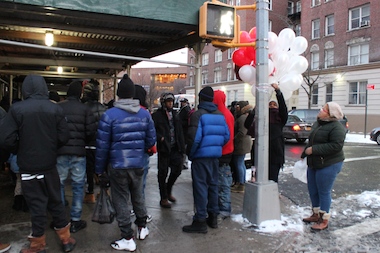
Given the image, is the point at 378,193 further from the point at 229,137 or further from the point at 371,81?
the point at 371,81

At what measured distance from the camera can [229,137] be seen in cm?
479

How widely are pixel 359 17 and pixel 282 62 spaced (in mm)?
24359

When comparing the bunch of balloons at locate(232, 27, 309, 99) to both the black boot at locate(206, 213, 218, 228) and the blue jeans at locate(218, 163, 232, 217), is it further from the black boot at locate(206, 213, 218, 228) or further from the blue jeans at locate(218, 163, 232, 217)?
the black boot at locate(206, 213, 218, 228)

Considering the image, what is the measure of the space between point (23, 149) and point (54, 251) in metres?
1.29

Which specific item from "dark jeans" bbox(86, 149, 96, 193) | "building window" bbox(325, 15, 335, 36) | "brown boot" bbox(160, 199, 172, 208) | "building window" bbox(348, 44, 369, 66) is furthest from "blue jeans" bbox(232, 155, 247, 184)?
"building window" bbox(325, 15, 335, 36)

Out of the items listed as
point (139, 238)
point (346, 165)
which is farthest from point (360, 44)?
point (139, 238)

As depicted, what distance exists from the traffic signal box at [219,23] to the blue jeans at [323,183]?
2.27 metres

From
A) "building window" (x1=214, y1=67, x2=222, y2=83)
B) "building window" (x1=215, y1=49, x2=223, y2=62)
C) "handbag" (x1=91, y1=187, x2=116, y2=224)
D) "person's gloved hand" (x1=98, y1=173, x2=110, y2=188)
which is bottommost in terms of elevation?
"handbag" (x1=91, y1=187, x2=116, y2=224)

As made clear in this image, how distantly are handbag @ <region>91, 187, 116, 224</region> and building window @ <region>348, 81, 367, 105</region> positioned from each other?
25876 mm

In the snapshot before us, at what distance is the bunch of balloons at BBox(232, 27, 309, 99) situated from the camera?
19.4ft

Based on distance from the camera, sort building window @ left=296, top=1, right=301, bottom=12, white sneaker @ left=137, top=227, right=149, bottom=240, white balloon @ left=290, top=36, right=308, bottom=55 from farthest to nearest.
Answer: building window @ left=296, top=1, right=301, bottom=12 → white balloon @ left=290, top=36, right=308, bottom=55 → white sneaker @ left=137, top=227, right=149, bottom=240

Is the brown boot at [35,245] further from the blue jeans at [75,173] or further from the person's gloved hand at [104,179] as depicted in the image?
the person's gloved hand at [104,179]

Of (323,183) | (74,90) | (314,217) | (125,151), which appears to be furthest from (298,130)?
(125,151)

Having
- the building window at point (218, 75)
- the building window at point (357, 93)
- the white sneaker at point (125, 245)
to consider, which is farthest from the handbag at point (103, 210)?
the building window at point (218, 75)
